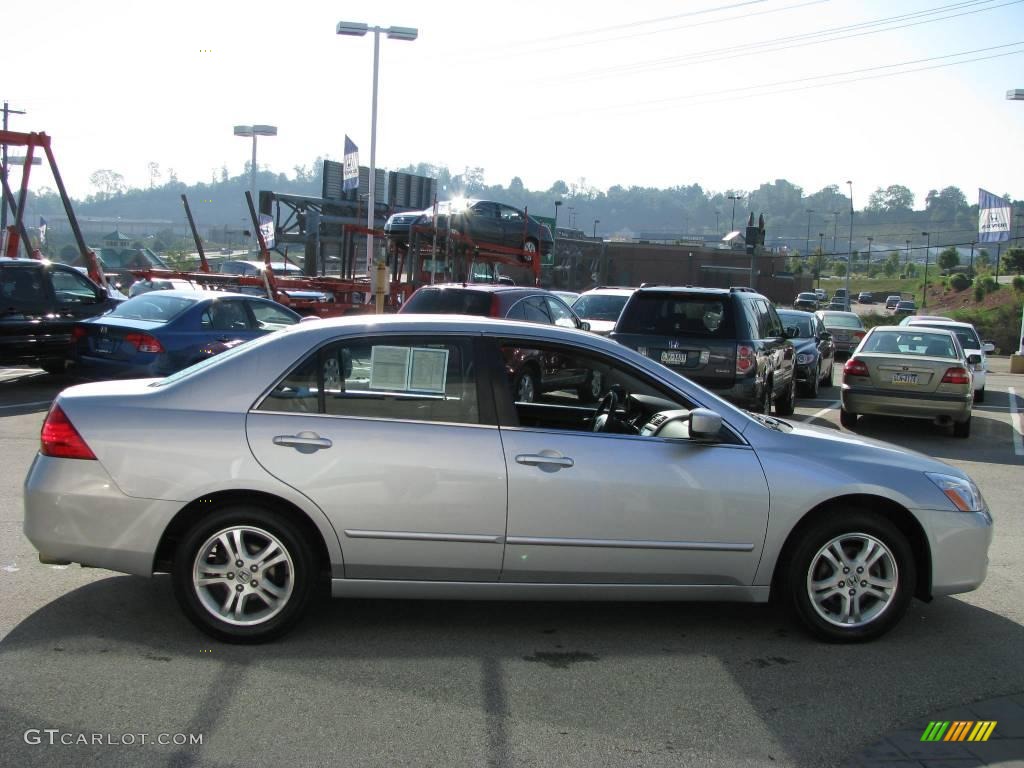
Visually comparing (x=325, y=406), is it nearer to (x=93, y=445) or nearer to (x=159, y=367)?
(x=93, y=445)

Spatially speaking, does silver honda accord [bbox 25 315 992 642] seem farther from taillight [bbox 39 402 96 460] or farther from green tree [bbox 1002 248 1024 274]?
green tree [bbox 1002 248 1024 274]

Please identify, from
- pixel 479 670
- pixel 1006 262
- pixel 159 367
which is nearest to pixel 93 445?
pixel 479 670

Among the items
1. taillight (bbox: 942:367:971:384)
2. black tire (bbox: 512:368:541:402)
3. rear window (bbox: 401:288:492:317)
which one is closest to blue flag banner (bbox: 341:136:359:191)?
rear window (bbox: 401:288:492:317)

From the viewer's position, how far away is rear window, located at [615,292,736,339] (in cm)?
1134

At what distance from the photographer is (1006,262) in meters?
72.3

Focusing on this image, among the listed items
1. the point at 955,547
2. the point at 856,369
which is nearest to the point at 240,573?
the point at 955,547

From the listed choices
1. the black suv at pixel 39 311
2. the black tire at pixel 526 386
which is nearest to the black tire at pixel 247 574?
the black tire at pixel 526 386

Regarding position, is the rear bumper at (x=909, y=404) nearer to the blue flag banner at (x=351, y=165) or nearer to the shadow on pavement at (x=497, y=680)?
the shadow on pavement at (x=497, y=680)

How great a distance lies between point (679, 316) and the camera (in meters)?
11.5

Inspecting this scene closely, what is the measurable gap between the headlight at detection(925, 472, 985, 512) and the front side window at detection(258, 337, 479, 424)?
2.43 metres

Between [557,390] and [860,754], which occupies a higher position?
[557,390]

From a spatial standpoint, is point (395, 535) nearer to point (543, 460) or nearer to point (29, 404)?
point (543, 460)

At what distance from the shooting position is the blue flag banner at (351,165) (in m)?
23.8

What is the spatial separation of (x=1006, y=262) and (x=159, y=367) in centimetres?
7349
